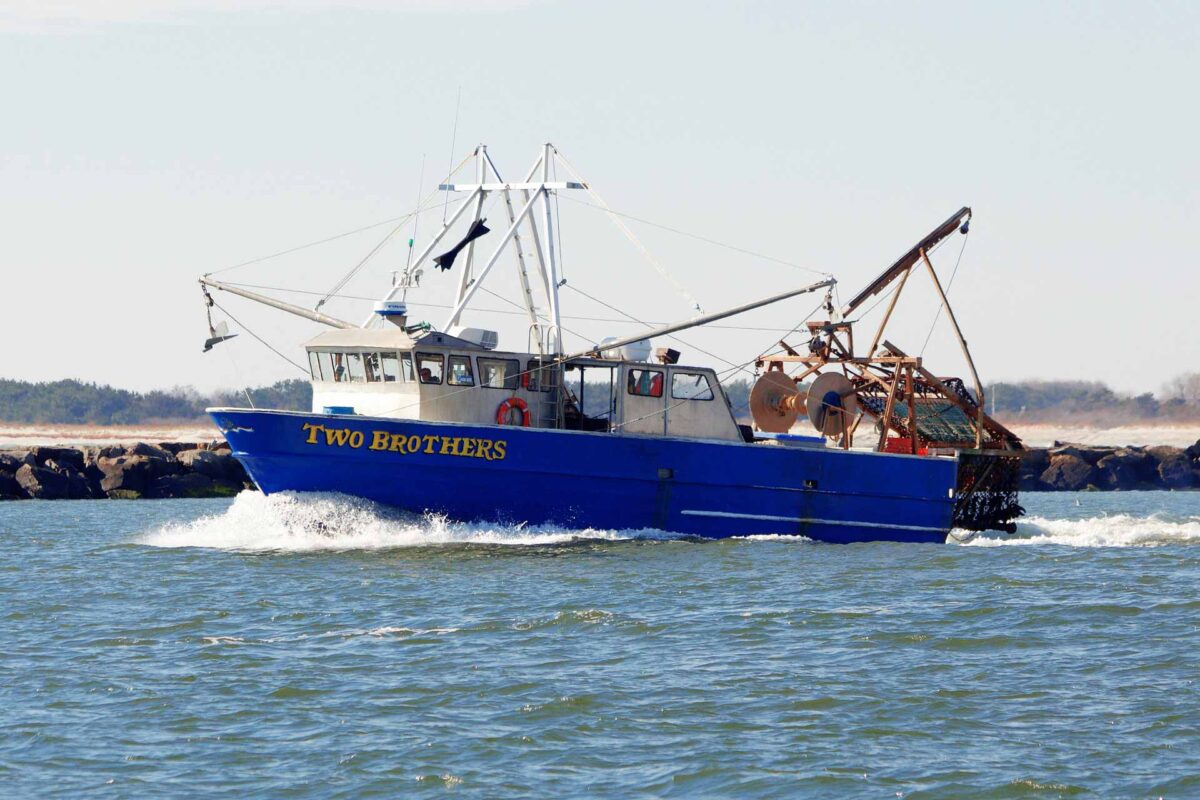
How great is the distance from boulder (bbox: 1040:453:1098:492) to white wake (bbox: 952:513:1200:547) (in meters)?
29.4

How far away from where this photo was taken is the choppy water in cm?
1118

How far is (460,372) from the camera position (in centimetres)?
2536

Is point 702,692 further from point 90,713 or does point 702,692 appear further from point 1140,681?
point 90,713

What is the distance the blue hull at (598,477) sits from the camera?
934 inches

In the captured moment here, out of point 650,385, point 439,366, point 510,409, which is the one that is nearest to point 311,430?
point 439,366

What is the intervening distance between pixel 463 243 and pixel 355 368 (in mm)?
3669

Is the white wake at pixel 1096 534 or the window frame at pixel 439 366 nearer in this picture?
the window frame at pixel 439 366

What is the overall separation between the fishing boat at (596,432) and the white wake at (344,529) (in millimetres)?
229

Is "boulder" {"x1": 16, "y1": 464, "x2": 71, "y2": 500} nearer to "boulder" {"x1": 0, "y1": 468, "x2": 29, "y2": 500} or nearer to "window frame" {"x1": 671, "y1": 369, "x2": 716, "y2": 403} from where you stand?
"boulder" {"x1": 0, "y1": 468, "x2": 29, "y2": 500}

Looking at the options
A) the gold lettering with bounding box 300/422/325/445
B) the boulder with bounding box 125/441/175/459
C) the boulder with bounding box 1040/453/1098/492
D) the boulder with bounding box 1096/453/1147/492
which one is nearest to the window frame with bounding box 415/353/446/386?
the gold lettering with bounding box 300/422/325/445

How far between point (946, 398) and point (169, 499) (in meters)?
26.8

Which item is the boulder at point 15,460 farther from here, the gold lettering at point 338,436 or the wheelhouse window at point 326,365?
the gold lettering at point 338,436

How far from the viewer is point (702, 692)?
13633 millimetres

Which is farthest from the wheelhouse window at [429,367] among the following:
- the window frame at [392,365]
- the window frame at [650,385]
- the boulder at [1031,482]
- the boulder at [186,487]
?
the boulder at [1031,482]
